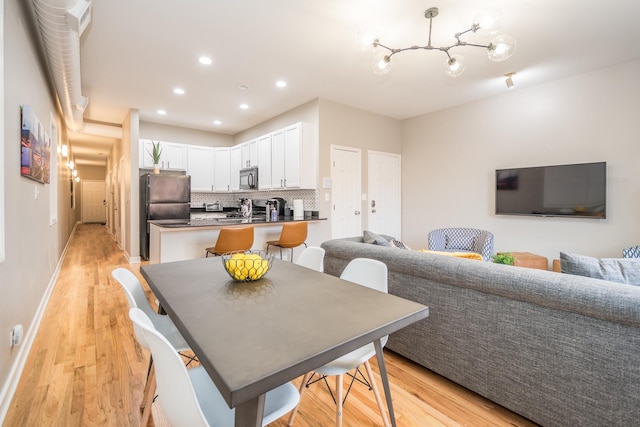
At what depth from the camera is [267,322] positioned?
103 cm

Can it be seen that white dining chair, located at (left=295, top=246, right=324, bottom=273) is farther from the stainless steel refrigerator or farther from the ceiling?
the stainless steel refrigerator

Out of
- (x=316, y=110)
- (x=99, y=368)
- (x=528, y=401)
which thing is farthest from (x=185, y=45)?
(x=528, y=401)

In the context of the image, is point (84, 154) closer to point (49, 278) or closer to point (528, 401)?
point (49, 278)

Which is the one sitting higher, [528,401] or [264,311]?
[264,311]

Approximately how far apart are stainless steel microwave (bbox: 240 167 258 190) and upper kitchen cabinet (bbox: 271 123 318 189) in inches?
30.6

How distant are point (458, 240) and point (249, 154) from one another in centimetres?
408

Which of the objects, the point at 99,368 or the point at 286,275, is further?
the point at 99,368

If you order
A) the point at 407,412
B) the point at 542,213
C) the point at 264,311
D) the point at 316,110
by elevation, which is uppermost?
the point at 316,110

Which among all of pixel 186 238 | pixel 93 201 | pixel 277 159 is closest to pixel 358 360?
pixel 186 238

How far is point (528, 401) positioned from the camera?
5.08 ft

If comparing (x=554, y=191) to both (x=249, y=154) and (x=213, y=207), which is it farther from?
(x=213, y=207)

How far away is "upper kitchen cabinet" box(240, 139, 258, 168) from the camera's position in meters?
5.82

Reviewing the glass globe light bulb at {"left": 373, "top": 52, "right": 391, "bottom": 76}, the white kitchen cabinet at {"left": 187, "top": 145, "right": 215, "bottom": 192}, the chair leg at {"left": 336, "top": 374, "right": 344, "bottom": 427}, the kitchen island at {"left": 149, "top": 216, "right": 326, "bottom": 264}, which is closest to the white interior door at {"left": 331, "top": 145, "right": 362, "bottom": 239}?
the kitchen island at {"left": 149, "top": 216, "right": 326, "bottom": 264}

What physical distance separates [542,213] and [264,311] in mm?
4426
